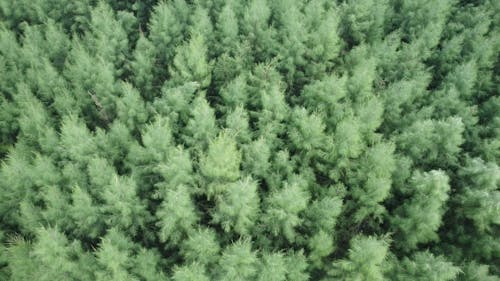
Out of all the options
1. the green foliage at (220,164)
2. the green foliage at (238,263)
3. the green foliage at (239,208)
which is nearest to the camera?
the green foliage at (238,263)

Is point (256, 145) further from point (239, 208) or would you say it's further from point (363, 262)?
point (363, 262)

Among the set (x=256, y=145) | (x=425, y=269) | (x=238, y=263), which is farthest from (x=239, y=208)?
(x=425, y=269)

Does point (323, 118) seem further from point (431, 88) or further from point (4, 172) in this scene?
point (4, 172)

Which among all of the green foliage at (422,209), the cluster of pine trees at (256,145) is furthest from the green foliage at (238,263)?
the green foliage at (422,209)

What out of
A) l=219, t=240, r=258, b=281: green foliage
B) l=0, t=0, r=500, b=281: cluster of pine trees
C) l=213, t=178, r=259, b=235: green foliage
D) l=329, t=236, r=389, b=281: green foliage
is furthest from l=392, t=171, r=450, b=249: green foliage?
l=219, t=240, r=258, b=281: green foliage

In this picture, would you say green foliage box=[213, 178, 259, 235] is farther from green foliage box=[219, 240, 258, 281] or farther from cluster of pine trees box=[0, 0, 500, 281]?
green foliage box=[219, 240, 258, 281]

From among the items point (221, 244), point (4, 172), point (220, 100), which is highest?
point (220, 100)

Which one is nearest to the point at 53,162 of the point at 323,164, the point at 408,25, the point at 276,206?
the point at 276,206

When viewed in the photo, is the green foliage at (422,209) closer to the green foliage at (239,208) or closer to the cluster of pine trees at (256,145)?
the cluster of pine trees at (256,145)

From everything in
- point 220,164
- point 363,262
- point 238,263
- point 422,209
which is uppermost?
point 422,209
